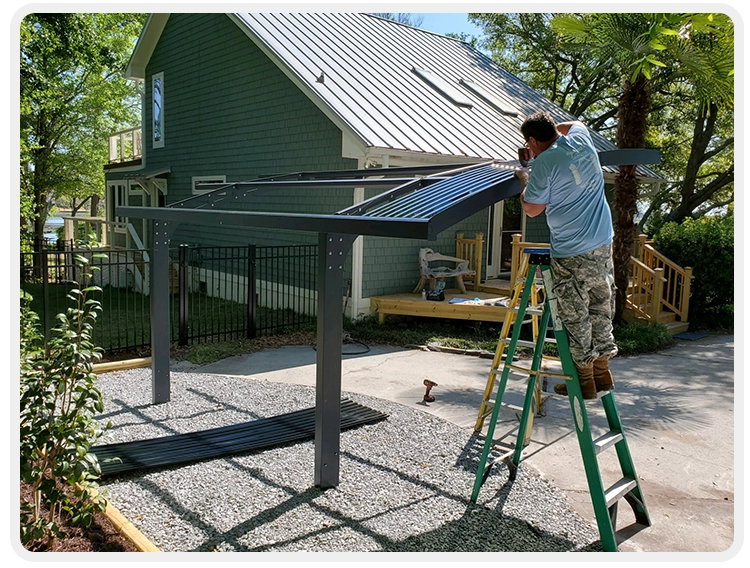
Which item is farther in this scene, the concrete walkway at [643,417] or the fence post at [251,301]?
the fence post at [251,301]

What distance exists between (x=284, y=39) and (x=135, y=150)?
403 inches

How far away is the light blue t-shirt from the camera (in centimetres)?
385

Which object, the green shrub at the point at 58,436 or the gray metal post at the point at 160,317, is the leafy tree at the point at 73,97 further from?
the green shrub at the point at 58,436

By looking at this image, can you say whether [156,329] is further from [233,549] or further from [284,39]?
[284,39]

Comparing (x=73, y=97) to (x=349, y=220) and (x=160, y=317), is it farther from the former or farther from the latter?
(x=349, y=220)

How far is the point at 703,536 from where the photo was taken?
160 inches

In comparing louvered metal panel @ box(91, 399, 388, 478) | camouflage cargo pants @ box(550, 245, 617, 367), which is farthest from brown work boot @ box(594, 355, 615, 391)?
louvered metal panel @ box(91, 399, 388, 478)

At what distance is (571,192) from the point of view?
3.89 meters

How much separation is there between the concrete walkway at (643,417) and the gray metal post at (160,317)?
157cm

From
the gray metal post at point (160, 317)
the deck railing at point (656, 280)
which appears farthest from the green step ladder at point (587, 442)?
the deck railing at point (656, 280)

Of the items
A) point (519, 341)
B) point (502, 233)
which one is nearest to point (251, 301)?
point (519, 341)

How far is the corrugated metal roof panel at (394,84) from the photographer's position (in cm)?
1123

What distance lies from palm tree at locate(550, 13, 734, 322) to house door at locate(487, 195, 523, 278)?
10.0ft

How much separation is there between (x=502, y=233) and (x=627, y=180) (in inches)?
163
